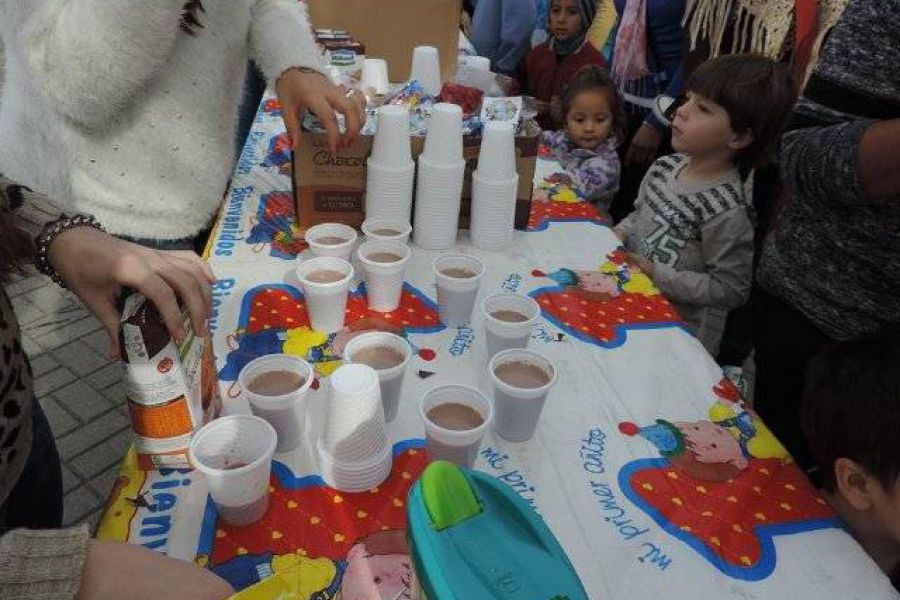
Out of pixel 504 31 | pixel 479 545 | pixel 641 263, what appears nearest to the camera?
pixel 479 545

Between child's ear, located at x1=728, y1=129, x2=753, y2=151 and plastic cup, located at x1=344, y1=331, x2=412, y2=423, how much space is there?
4.74 feet

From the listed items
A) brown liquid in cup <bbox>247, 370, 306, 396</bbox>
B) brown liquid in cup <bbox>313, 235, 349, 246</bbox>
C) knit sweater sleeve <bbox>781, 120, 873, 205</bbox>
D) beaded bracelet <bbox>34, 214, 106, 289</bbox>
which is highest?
knit sweater sleeve <bbox>781, 120, 873, 205</bbox>

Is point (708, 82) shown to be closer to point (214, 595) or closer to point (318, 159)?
point (318, 159)

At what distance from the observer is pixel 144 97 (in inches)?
53.1

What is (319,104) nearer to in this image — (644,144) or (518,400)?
(518,400)

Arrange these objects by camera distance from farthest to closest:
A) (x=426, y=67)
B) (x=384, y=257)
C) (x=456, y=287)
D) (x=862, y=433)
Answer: (x=426, y=67) < (x=384, y=257) < (x=456, y=287) < (x=862, y=433)

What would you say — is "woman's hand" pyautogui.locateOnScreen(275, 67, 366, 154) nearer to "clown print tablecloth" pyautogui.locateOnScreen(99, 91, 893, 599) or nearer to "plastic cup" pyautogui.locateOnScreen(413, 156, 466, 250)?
"plastic cup" pyautogui.locateOnScreen(413, 156, 466, 250)

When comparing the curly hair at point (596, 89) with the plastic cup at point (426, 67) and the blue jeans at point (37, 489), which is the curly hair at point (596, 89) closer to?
the plastic cup at point (426, 67)

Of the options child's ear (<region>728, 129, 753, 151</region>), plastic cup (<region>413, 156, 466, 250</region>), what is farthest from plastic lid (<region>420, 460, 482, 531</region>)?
child's ear (<region>728, 129, 753, 151</region>)

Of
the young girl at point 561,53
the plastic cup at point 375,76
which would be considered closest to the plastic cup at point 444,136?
the plastic cup at point 375,76

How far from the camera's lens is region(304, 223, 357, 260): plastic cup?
4.54 feet

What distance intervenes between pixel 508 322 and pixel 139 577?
709mm

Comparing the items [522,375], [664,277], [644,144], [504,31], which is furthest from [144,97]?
[504,31]

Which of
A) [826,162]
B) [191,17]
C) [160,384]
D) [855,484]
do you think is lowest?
[855,484]
